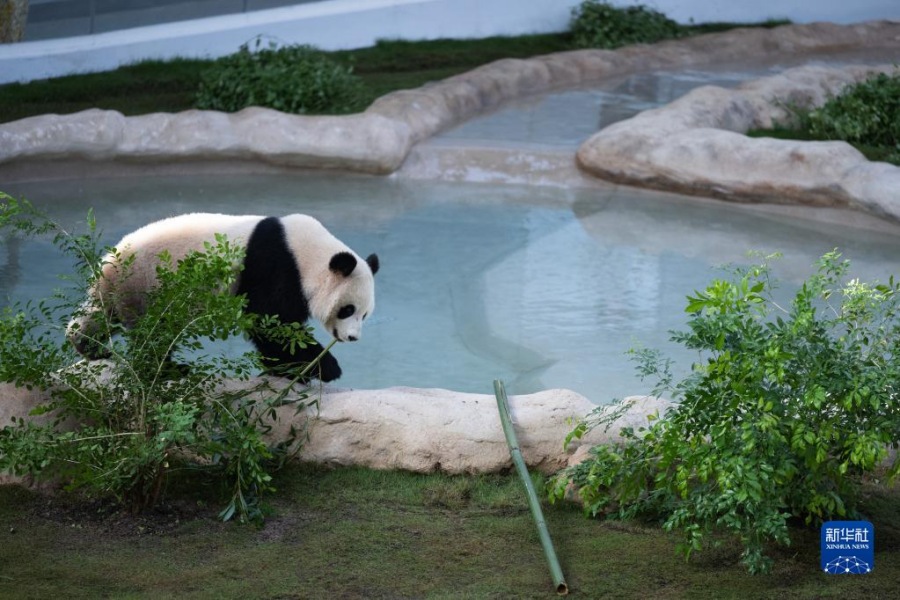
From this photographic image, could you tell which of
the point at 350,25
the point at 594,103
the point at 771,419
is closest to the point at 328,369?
the point at 771,419

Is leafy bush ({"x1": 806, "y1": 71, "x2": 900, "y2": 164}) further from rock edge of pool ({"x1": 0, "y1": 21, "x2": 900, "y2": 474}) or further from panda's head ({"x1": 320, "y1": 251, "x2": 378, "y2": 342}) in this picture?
panda's head ({"x1": 320, "y1": 251, "x2": 378, "y2": 342})

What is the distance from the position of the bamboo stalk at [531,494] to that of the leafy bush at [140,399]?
806mm

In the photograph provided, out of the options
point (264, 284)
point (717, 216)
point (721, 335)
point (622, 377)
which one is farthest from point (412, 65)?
point (721, 335)

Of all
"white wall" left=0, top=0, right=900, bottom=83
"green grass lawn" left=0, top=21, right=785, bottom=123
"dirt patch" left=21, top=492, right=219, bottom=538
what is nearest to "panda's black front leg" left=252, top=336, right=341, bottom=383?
"dirt patch" left=21, top=492, right=219, bottom=538

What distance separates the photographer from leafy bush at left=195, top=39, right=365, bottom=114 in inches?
385

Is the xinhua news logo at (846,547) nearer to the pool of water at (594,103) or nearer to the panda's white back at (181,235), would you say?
the panda's white back at (181,235)

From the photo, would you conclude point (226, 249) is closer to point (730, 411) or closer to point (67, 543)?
point (67, 543)

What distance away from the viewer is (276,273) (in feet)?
14.8

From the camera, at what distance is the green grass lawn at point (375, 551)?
3.53 meters

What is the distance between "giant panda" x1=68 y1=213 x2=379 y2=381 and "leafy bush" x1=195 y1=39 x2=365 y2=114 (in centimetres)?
536

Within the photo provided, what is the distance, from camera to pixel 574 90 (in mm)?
12203

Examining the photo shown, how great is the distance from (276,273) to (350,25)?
31.6ft

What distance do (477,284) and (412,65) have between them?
6.25 m

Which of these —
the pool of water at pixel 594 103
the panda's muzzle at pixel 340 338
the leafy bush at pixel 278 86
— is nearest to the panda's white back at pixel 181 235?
the panda's muzzle at pixel 340 338
